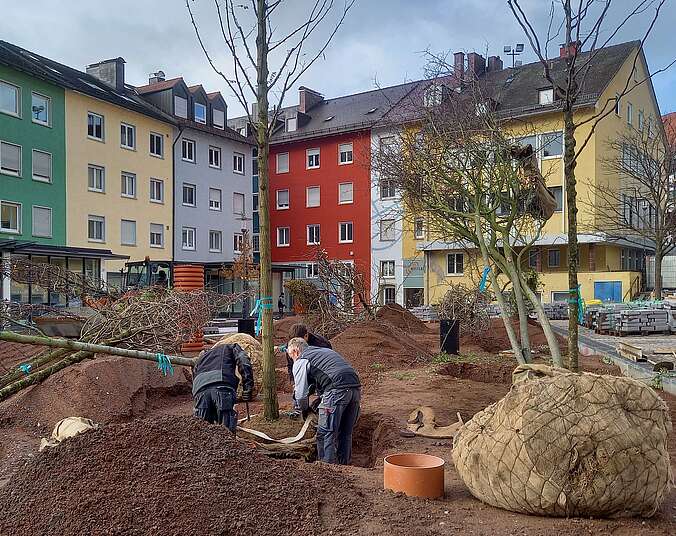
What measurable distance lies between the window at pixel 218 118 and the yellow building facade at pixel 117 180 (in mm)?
4525

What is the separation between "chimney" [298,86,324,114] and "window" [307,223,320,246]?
9659 mm

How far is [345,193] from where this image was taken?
1854 inches

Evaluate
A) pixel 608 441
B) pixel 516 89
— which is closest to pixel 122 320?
pixel 608 441

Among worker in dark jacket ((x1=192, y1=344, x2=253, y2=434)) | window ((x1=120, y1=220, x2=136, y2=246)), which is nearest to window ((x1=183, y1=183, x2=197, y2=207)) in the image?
window ((x1=120, y1=220, x2=136, y2=246))

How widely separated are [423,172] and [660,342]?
10.8 metres

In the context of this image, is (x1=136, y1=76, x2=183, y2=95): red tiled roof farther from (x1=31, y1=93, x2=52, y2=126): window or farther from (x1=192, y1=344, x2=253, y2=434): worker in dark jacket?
(x1=192, y1=344, x2=253, y2=434): worker in dark jacket

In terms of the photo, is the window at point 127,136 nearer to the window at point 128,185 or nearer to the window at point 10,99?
the window at point 128,185

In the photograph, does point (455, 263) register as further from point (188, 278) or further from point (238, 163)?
point (188, 278)

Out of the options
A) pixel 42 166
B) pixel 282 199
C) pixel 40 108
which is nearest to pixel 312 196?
pixel 282 199

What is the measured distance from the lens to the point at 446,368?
1261cm

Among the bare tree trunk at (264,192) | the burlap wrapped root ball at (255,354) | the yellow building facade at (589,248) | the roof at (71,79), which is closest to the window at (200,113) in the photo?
the roof at (71,79)

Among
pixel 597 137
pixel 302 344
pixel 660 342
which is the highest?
pixel 597 137

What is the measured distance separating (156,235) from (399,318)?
22.5 meters

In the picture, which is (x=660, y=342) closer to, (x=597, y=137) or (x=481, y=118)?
(x=481, y=118)
